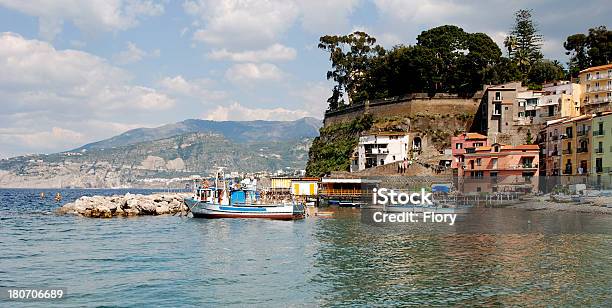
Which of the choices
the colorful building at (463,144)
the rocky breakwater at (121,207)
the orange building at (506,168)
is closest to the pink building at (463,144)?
the colorful building at (463,144)

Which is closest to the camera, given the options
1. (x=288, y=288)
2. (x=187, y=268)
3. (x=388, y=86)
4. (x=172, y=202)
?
(x=288, y=288)

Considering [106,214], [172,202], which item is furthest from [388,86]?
[106,214]

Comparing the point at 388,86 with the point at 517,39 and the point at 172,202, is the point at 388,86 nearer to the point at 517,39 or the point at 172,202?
the point at 517,39

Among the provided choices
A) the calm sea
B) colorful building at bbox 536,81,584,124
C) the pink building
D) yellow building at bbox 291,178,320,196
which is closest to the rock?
yellow building at bbox 291,178,320,196

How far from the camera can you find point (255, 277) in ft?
91.0

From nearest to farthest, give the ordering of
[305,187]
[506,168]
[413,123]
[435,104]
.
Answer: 1. [506,168]
2. [305,187]
3. [435,104]
4. [413,123]

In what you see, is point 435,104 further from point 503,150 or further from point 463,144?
point 503,150

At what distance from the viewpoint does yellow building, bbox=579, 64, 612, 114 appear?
83.4 meters

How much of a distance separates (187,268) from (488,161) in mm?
59205

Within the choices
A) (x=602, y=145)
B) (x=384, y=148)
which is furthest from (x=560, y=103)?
(x=384, y=148)

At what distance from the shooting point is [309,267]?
3027 cm

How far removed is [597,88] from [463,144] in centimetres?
1979

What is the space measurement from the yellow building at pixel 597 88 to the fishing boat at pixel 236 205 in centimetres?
4723

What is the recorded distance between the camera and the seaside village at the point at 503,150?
2985 inches
